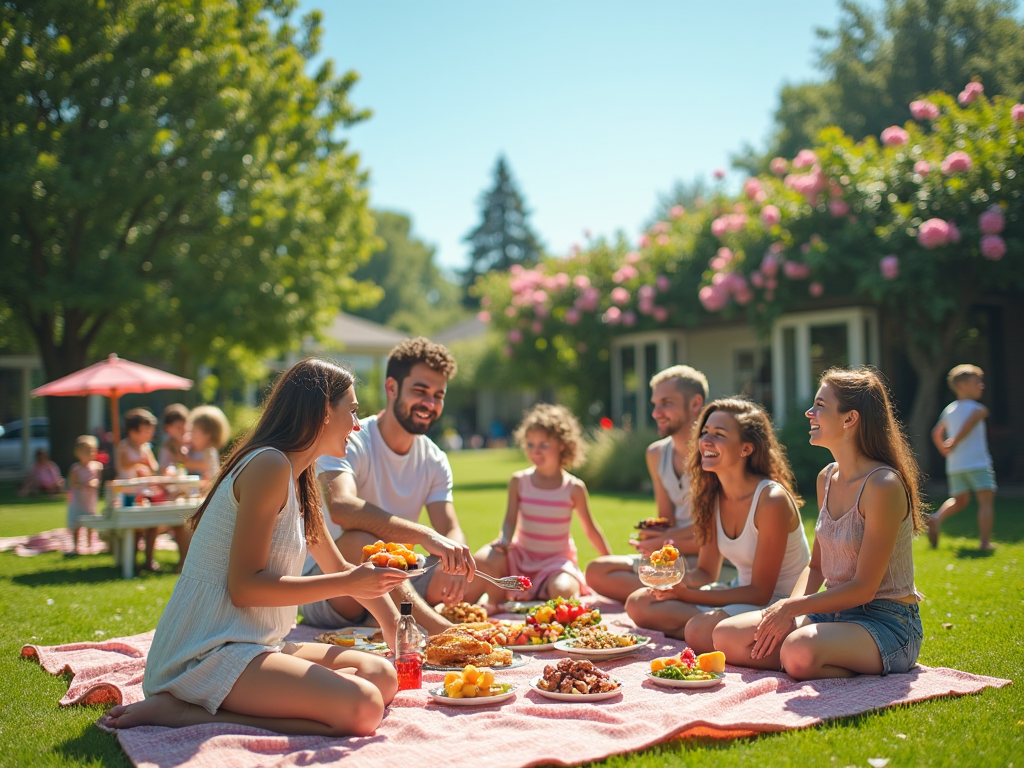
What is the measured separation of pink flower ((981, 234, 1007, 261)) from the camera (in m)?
11.6

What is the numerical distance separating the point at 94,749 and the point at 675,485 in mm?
4078

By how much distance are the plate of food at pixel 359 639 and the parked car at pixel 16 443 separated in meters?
20.9

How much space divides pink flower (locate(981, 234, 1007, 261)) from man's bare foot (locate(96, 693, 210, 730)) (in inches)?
471

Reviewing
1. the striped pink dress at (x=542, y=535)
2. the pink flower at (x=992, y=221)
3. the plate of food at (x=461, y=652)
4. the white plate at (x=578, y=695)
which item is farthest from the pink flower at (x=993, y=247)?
the white plate at (x=578, y=695)

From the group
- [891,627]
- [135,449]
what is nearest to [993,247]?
[891,627]

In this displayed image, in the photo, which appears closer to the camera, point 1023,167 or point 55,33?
point 1023,167

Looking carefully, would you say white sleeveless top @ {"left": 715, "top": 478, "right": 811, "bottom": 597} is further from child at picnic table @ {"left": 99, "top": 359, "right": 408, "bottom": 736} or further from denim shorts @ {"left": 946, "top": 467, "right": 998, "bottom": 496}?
denim shorts @ {"left": 946, "top": 467, "right": 998, "bottom": 496}

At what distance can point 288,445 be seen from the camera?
3.51 metres

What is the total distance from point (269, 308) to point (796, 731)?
55.1ft

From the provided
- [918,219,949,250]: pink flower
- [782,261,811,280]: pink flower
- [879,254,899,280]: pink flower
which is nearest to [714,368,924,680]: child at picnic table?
[918,219,949,250]: pink flower

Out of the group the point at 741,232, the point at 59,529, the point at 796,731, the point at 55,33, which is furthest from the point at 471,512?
the point at 55,33

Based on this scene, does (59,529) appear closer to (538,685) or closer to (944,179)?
(538,685)

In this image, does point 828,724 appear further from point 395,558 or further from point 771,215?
point 771,215

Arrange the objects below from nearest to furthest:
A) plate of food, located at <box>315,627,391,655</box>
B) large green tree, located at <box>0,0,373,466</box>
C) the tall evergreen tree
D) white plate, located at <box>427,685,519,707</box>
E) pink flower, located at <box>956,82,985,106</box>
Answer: white plate, located at <box>427,685,519,707</box> < plate of food, located at <box>315,627,391,655</box> < pink flower, located at <box>956,82,985,106</box> < large green tree, located at <box>0,0,373,466</box> < the tall evergreen tree
